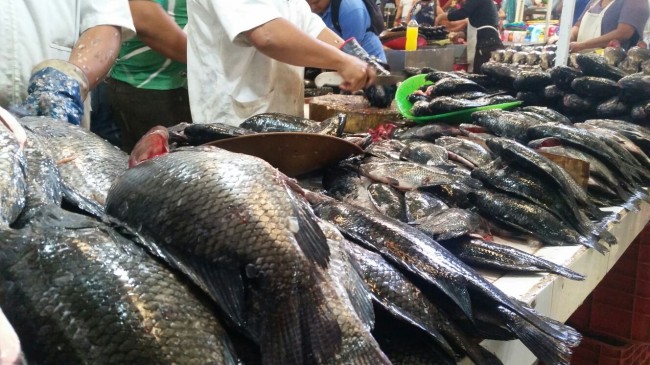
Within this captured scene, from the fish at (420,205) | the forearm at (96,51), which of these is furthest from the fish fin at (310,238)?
the forearm at (96,51)

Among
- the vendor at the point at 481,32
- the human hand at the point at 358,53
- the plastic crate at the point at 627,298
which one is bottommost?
the plastic crate at the point at 627,298

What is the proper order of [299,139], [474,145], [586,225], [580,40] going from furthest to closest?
[580,40], [474,145], [586,225], [299,139]

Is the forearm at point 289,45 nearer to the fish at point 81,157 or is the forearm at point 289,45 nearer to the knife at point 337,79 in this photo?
the knife at point 337,79

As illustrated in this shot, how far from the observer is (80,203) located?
1130mm

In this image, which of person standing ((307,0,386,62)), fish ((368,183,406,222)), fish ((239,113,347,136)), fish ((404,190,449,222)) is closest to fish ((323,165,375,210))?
fish ((368,183,406,222))

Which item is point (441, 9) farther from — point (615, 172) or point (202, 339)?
point (202, 339)

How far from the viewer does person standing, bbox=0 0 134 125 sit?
2.10 metres

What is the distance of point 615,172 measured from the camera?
269 cm

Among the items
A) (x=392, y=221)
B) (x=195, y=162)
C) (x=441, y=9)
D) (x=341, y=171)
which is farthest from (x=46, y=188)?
(x=441, y=9)

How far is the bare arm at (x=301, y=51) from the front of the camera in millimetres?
3041

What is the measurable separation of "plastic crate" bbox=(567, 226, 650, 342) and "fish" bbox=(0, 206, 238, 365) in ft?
10.0

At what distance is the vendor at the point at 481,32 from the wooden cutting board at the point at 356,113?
194 inches

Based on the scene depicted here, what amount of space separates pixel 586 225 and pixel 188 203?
165cm

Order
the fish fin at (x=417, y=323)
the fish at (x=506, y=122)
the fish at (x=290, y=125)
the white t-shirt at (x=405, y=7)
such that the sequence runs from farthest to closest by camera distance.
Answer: the white t-shirt at (x=405, y=7) → the fish at (x=506, y=122) → the fish at (x=290, y=125) → the fish fin at (x=417, y=323)
